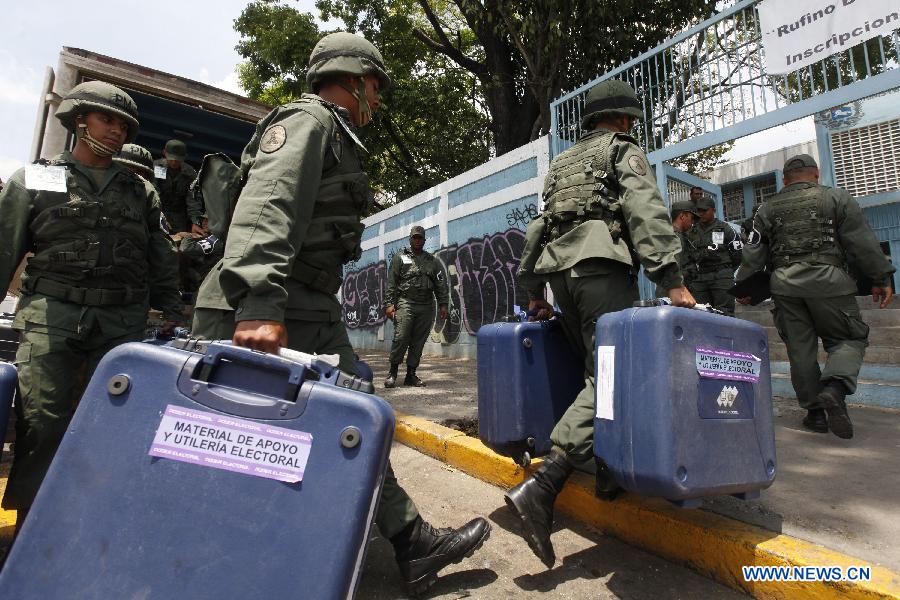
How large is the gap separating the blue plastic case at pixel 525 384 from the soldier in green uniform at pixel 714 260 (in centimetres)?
387

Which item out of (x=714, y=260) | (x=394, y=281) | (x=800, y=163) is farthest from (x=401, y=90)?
(x=800, y=163)

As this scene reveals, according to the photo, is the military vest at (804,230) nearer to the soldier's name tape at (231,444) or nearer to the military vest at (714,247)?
the military vest at (714,247)

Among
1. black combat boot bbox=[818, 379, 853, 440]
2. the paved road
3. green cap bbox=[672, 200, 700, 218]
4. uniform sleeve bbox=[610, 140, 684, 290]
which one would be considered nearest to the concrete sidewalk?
black combat boot bbox=[818, 379, 853, 440]

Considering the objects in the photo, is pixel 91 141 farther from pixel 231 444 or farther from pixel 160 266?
pixel 231 444

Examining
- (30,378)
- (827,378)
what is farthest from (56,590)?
(827,378)

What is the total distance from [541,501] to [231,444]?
1.24m

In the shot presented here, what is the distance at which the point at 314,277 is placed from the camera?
1.74 meters

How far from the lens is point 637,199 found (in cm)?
207

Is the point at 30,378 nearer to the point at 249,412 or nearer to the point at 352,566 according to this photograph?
the point at 249,412

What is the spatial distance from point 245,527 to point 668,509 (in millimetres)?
1665

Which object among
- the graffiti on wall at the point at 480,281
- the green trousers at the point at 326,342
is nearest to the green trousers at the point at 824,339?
the green trousers at the point at 326,342

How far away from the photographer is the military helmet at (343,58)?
6.17 ft

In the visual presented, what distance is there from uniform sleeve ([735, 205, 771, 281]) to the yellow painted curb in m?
2.27

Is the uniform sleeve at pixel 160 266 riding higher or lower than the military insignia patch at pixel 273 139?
Answer: lower
